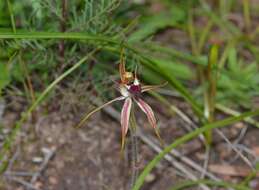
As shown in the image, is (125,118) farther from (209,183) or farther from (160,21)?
(160,21)

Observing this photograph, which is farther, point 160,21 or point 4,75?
point 160,21

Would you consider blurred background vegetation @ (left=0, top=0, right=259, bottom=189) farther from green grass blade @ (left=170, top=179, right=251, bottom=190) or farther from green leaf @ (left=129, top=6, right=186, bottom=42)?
green grass blade @ (left=170, top=179, right=251, bottom=190)

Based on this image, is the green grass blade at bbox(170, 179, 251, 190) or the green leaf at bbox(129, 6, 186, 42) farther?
the green leaf at bbox(129, 6, 186, 42)

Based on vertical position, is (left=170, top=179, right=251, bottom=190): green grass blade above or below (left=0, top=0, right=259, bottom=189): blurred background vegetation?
below

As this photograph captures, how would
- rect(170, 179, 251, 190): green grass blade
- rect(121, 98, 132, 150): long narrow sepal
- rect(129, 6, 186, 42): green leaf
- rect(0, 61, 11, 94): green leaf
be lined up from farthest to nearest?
rect(129, 6, 186, 42): green leaf → rect(0, 61, 11, 94): green leaf → rect(170, 179, 251, 190): green grass blade → rect(121, 98, 132, 150): long narrow sepal

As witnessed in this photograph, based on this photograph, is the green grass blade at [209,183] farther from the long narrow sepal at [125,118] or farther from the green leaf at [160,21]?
the green leaf at [160,21]

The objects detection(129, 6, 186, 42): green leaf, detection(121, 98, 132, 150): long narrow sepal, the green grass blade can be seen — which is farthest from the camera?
detection(129, 6, 186, 42): green leaf

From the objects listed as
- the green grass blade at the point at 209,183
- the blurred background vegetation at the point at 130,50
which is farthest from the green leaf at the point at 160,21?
the green grass blade at the point at 209,183

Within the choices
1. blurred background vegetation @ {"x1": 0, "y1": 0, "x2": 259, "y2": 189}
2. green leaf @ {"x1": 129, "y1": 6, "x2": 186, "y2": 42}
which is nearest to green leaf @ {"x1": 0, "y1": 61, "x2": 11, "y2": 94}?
blurred background vegetation @ {"x1": 0, "y1": 0, "x2": 259, "y2": 189}

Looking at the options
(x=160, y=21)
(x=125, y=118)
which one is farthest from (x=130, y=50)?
(x=160, y=21)

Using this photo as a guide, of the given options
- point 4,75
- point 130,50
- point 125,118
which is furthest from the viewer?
point 4,75

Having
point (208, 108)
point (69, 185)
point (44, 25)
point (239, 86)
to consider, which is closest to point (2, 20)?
point (44, 25)
